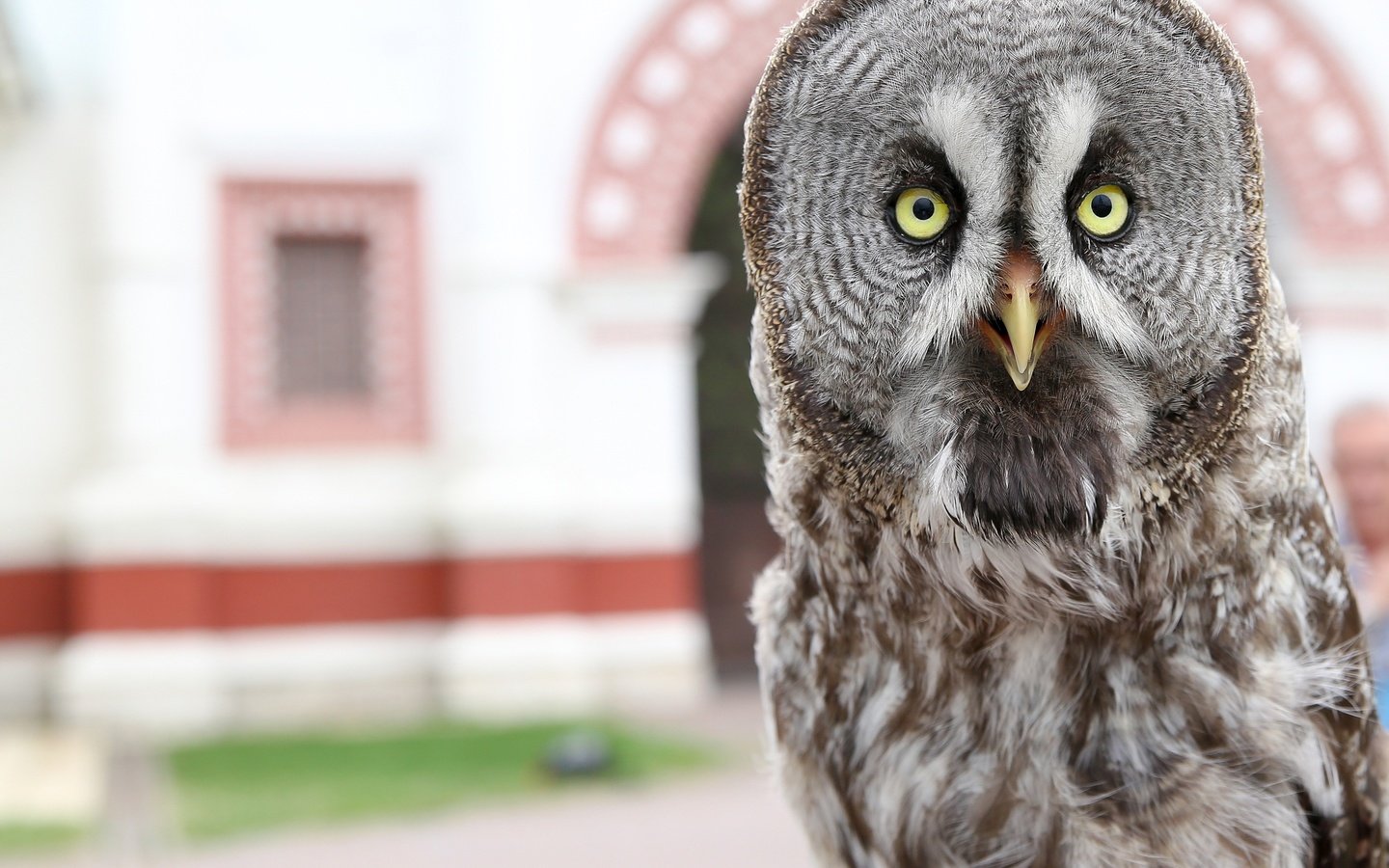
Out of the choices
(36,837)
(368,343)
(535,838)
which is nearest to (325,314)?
(368,343)

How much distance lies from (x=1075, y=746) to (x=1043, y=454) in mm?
377

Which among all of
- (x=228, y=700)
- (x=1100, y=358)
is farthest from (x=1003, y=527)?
(x=228, y=700)

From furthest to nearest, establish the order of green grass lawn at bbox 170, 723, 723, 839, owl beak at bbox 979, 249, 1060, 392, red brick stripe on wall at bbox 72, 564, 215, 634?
red brick stripe on wall at bbox 72, 564, 215, 634 → green grass lawn at bbox 170, 723, 723, 839 → owl beak at bbox 979, 249, 1060, 392

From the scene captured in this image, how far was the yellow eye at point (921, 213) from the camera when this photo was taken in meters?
1.40

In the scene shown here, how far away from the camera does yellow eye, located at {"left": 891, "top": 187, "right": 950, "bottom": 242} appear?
1396mm

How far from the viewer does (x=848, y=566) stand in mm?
1667

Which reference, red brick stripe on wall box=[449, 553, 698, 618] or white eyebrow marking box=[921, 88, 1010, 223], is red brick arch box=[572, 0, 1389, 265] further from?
white eyebrow marking box=[921, 88, 1010, 223]

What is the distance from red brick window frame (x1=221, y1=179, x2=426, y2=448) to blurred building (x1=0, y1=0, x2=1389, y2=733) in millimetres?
16

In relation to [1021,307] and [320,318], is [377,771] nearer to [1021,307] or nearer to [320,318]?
[320,318]

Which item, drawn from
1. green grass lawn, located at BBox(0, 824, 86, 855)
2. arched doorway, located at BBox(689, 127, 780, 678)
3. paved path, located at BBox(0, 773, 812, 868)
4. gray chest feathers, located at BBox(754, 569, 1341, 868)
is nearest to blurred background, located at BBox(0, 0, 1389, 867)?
paved path, located at BBox(0, 773, 812, 868)

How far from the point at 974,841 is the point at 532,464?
20.3ft

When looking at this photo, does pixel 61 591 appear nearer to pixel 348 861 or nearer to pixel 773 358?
pixel 348 861

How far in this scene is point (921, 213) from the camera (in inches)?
55.4

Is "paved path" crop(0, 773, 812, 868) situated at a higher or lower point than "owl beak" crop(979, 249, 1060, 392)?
lower
